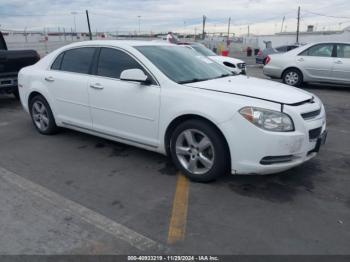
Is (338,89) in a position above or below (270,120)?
below

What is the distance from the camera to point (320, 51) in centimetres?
1109

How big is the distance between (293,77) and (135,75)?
27.9 ft

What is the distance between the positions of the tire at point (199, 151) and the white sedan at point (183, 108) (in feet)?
0.04

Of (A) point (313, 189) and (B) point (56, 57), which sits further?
(B) point (56, 57)

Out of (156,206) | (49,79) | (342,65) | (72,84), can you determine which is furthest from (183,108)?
(342,65)

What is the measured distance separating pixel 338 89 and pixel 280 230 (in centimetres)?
949

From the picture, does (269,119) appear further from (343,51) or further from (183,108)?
(343,51)

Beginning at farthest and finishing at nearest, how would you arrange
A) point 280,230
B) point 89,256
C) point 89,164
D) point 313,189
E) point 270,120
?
point 89,164 < point 313,189 < point 270,120 < point 280,230 < point 89,256

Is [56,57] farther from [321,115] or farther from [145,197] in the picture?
[321,115]

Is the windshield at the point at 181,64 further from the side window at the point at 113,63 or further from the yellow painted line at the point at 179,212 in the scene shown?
the yellow painted line at the point at 179,212

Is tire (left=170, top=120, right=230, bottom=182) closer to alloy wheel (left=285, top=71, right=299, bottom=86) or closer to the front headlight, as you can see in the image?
the front headlight

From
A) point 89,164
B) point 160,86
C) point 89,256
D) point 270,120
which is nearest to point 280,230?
point 270,120

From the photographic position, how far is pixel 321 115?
4199 mm

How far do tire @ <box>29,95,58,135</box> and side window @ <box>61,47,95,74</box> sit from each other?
2.51 ft
